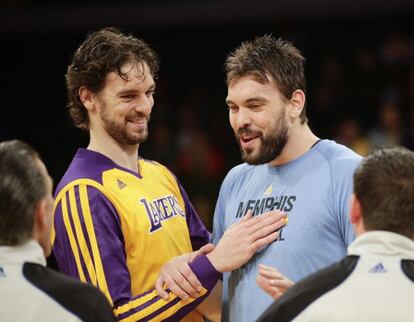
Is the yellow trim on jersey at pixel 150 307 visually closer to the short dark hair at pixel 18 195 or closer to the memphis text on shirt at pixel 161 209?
the memphis text on shirt at pixel 161 209

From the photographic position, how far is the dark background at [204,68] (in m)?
9.47

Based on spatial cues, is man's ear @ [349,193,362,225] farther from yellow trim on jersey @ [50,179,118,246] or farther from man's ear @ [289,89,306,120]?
yellow trim on jersey @ [50,179,118,246]

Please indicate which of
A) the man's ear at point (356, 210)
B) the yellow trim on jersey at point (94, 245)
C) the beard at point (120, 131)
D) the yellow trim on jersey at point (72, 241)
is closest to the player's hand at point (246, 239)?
the yellow trim on jersey at point (94, 245)

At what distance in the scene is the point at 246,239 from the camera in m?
3.50

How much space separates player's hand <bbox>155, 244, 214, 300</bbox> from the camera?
3.59 meters

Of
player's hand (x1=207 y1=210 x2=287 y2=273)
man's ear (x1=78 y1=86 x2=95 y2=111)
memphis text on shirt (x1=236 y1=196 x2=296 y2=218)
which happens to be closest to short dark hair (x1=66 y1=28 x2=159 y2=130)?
man's ear (x1=78 y1=86 x2=95 y2=111)

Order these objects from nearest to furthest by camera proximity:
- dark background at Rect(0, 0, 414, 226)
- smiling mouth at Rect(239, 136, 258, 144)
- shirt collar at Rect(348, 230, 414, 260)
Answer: shirt collar at Rect(348, 230, 414, 260) < smiling mouth at Rect(239, 136, 258, 144) < dark background at Rect(0, 0, 414, 226)

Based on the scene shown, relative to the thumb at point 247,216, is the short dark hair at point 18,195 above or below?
above

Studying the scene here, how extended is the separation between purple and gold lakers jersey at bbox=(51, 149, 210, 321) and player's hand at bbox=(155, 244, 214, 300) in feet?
0.13

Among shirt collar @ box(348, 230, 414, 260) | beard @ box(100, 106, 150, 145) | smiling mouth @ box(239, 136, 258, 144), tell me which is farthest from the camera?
beard @ box(100, 106, 150, 145)

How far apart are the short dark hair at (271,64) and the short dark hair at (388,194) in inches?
46.8

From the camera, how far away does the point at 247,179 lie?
3.90 meters

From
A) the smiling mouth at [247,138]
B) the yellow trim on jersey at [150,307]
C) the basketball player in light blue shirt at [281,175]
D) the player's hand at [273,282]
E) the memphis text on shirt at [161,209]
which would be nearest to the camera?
the player's hand at [273,282]

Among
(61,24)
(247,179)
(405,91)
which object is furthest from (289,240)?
(61,24)
